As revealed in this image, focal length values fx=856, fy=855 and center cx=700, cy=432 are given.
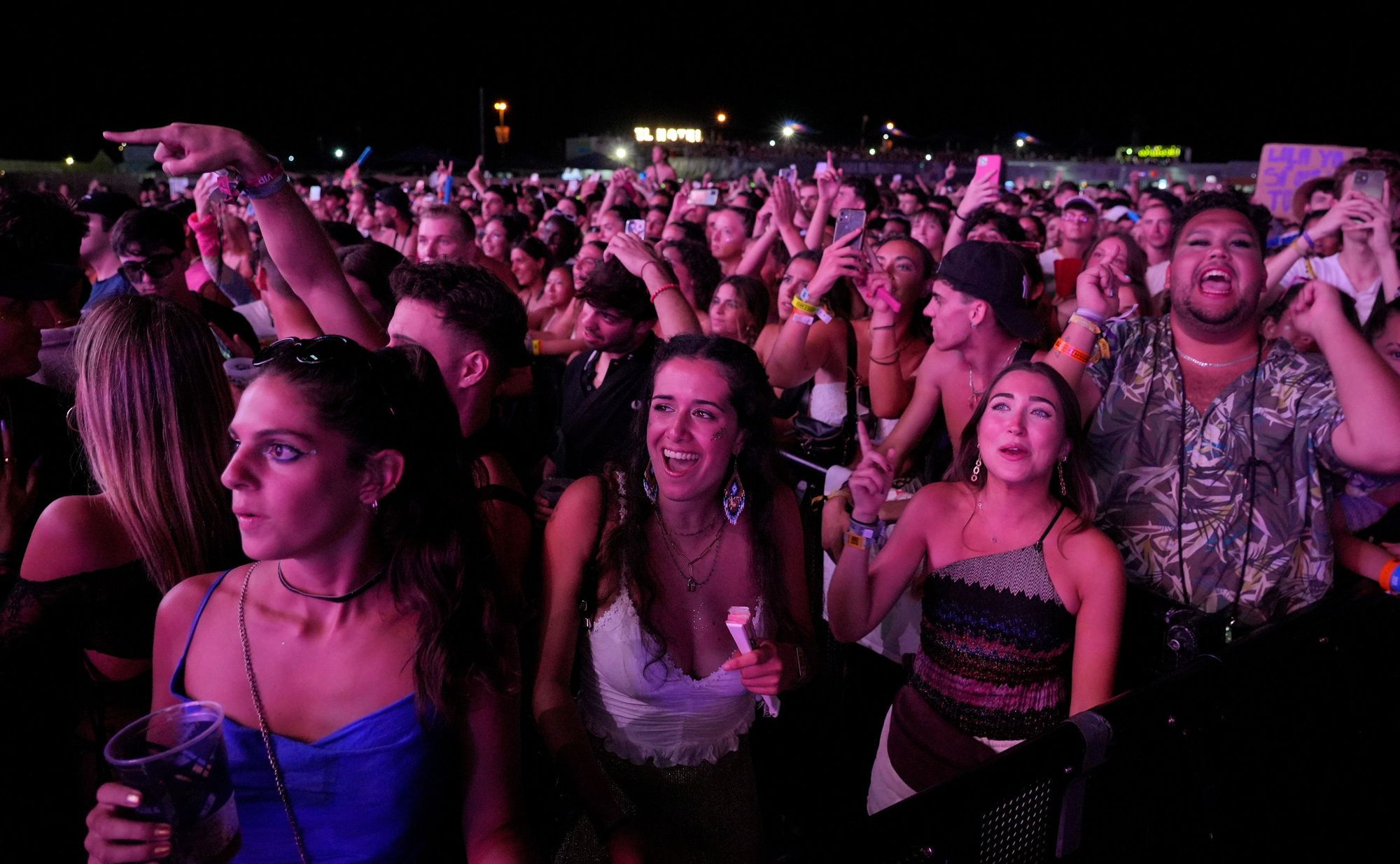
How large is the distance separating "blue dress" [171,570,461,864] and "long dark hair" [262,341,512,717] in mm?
83

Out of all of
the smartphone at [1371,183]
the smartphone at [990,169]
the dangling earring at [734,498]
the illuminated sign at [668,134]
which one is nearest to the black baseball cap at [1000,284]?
the dangling earring at [734,498]

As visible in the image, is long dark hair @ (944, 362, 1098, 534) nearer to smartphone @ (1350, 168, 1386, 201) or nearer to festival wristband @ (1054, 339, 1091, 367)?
festival wristband @ (1054, 339, 1091, 367)

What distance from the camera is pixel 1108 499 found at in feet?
8.54

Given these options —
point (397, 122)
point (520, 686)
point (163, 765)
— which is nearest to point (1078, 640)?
point (520, 686)

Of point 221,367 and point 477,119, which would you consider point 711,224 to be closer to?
point 221,367

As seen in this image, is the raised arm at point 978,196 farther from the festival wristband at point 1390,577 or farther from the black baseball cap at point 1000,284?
the festival wristband at point 1390,577

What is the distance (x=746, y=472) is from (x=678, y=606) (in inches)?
15.5

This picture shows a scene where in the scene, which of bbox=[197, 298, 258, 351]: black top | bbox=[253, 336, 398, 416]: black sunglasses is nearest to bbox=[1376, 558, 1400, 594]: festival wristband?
bbox=[253, 336, 398, 416]: black sunglasses

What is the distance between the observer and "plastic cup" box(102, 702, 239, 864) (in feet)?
3.68

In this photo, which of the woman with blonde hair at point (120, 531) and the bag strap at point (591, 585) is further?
the bag strap at point (591, 585)

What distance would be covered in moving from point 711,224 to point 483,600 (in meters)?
6.11

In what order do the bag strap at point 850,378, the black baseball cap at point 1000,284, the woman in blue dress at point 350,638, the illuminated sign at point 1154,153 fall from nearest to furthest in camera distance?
1. the woman in blue dress at point 350,638
2. the black baseball cap at point 1000,284
3. the bag strap at point 850,378
4. the illuminated sign at point 1154,153

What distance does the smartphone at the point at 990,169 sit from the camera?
4.84 metres

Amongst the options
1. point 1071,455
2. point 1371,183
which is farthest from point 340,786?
point 1371,183
